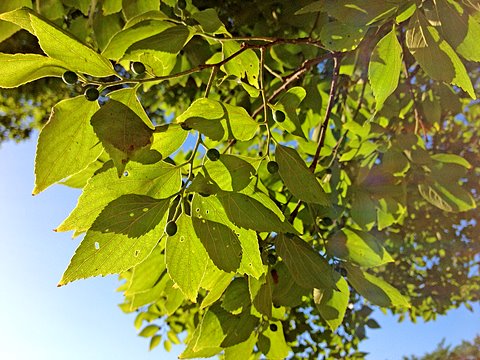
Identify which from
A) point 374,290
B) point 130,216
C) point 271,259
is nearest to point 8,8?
point 130,216

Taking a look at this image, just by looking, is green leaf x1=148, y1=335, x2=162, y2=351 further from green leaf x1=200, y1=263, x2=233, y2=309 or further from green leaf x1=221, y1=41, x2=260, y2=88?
green leaf x1=221, y1=41, x2=260, y2=88

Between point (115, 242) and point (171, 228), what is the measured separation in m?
0.09

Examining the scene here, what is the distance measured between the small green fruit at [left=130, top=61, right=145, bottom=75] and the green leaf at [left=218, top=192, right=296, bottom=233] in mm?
247

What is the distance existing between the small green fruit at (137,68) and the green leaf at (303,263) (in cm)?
39

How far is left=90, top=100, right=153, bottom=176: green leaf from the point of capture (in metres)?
0.67

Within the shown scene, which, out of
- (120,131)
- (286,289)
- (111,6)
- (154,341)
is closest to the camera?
(120,131)

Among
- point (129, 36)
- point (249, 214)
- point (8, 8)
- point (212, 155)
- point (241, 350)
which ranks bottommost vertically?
point (241, 350)

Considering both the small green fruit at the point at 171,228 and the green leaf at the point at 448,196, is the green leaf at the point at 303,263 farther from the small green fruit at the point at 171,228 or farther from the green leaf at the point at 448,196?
the green leaf at the point at 448,196

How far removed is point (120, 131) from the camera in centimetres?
68

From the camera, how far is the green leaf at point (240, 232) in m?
0.78

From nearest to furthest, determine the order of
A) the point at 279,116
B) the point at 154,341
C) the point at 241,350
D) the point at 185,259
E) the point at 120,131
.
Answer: the point at 120,131 → the point at 185,259 → the point at 279,116 → the point at 241,350 → the point at 154,341

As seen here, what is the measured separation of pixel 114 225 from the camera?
28.8 inches

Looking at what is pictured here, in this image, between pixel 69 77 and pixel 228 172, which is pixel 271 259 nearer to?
pixel 228 172

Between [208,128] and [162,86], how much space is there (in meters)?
2.40
